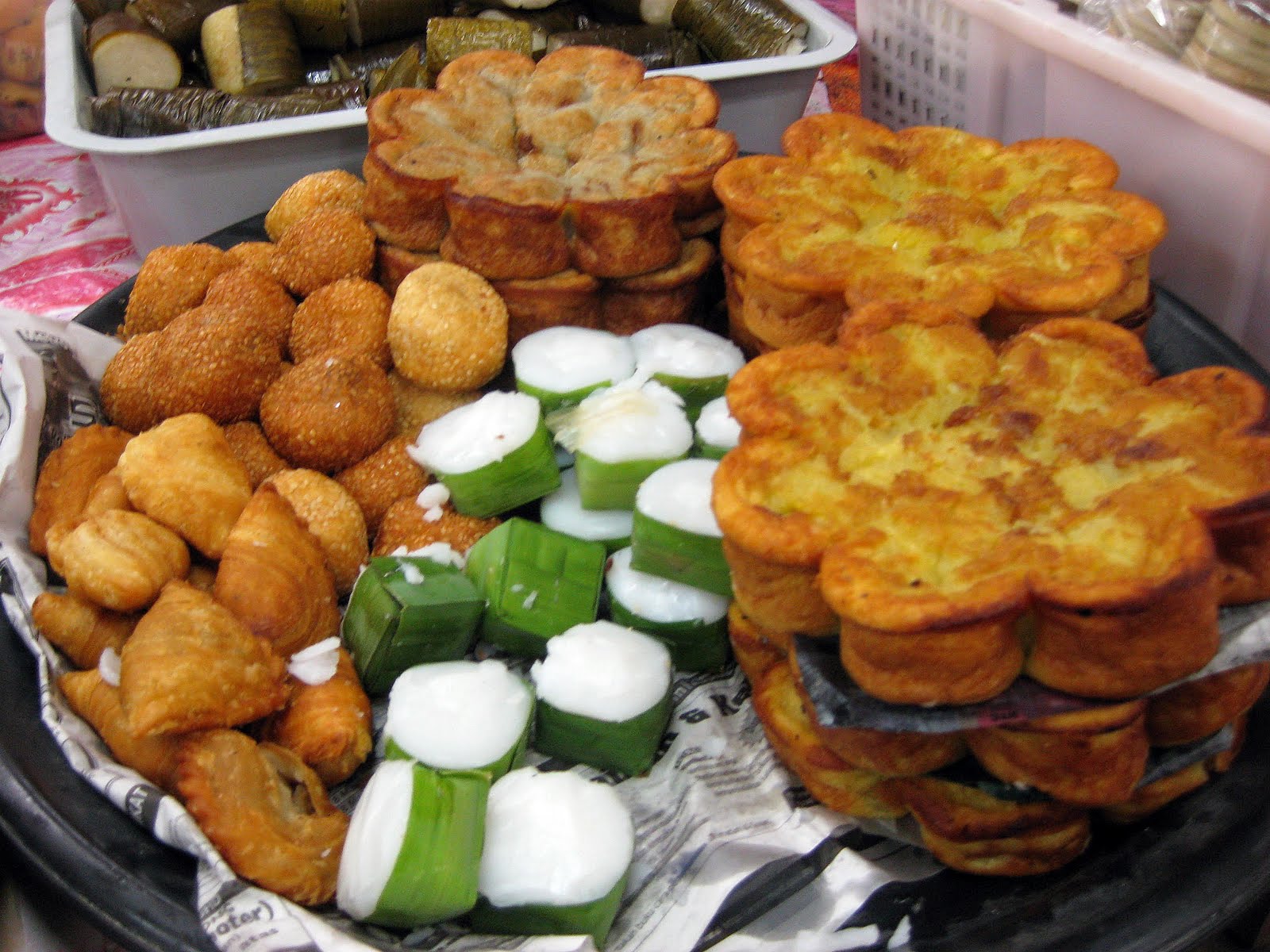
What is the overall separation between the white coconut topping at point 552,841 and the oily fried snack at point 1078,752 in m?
0.40

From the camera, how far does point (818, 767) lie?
1121 millimetres

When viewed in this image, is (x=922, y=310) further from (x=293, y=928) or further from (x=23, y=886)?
(x=23, y=886)

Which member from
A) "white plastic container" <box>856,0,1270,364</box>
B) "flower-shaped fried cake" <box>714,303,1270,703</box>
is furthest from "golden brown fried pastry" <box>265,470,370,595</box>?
"white plastic container" <box>856,0,1270,364</box>

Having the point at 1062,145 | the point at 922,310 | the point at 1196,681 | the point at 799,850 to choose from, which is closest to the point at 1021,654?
the point at 1196,681

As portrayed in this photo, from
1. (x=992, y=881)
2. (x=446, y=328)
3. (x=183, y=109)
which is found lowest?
(x=992, y=881)

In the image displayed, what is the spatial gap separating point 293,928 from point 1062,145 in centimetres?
148

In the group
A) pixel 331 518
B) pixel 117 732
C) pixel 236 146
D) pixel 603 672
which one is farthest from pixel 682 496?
pixel 236 146

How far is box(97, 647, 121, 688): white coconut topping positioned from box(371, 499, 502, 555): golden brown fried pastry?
37 centimetres

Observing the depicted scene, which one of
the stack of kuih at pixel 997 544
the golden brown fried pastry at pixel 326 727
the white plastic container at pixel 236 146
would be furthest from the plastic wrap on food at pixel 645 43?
the golden brown fried pastry at pixel 326 727

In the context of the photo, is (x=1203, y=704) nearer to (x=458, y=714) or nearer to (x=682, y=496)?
(x=682, y=496)

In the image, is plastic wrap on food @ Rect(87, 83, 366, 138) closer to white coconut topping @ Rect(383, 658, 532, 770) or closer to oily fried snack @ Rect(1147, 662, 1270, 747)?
white coconut topping @ Rect(383, 658, 532, 770)

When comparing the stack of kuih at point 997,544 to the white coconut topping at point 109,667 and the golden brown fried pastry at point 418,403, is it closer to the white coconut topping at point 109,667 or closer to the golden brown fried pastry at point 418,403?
the golden brown fried pastry at point 418,403

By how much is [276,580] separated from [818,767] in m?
0.69

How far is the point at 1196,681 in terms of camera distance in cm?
99
